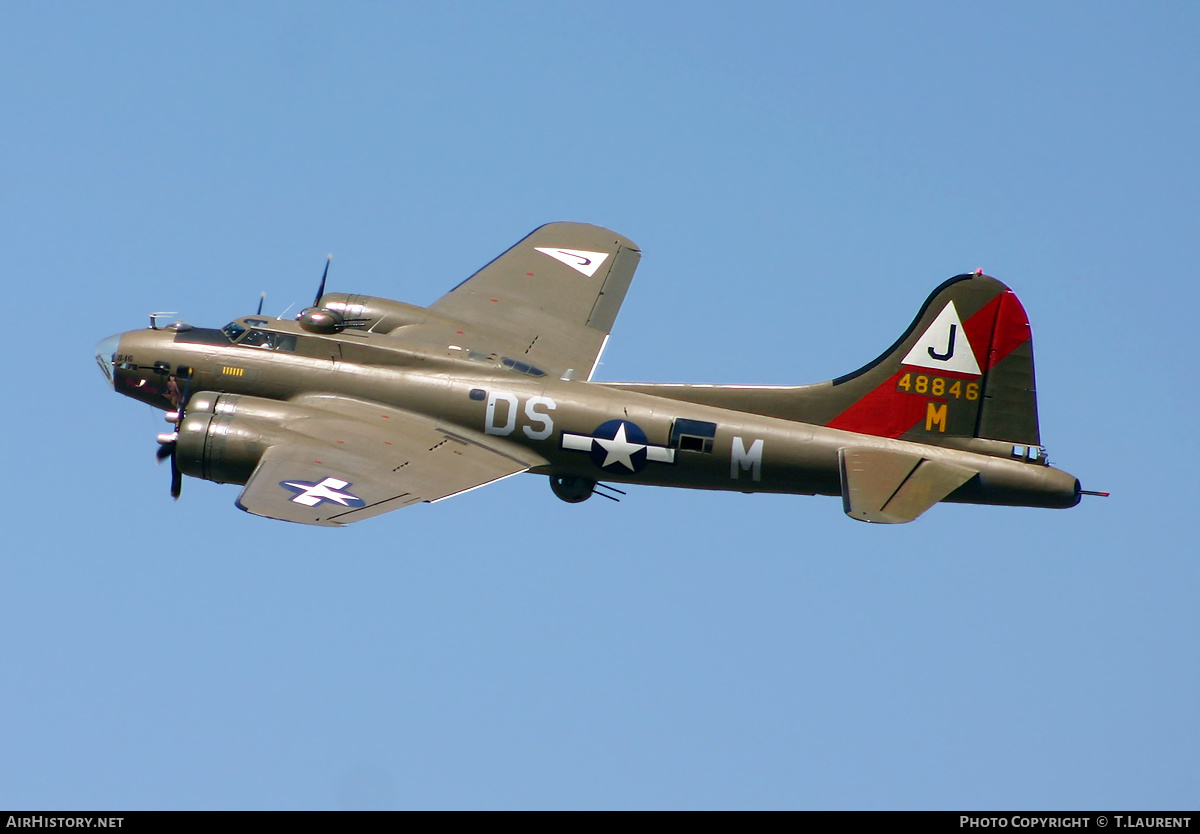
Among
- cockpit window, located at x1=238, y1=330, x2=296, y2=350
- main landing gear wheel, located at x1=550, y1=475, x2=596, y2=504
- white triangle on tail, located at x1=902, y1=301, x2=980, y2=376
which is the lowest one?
main landing gear wheel, located at x1=550, y1=475, x2=596, y2=504

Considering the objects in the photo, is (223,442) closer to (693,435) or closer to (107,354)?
(107,354)

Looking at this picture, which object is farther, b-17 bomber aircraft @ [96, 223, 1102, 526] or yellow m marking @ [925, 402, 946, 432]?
yellow m marking @ [925, 402, 946, 432]

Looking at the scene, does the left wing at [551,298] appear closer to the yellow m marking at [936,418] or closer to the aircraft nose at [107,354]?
the aircraft nose at [107,354]

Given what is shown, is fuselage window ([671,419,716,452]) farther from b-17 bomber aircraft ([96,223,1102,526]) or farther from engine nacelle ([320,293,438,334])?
engine nacelle ([320,293,438,334])

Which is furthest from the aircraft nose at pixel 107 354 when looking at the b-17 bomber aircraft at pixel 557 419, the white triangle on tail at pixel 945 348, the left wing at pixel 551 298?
the white triangle on tail at pixel 945 348

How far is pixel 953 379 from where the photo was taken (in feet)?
109

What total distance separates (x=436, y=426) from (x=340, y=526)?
5.19 metres

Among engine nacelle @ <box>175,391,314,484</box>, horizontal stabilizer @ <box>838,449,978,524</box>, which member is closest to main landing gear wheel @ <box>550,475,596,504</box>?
horizontal stabilizer @ <box>838,449,978,524</box>

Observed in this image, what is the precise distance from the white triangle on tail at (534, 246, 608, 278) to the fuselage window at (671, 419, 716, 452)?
854cm

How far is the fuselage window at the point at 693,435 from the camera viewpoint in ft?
110

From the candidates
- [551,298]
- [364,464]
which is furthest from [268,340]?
[551,298]

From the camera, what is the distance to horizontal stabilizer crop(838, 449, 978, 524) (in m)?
30.7

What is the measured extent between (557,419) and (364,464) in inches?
175

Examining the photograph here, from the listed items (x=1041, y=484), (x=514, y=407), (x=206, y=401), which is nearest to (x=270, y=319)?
(x=206, y=401)
